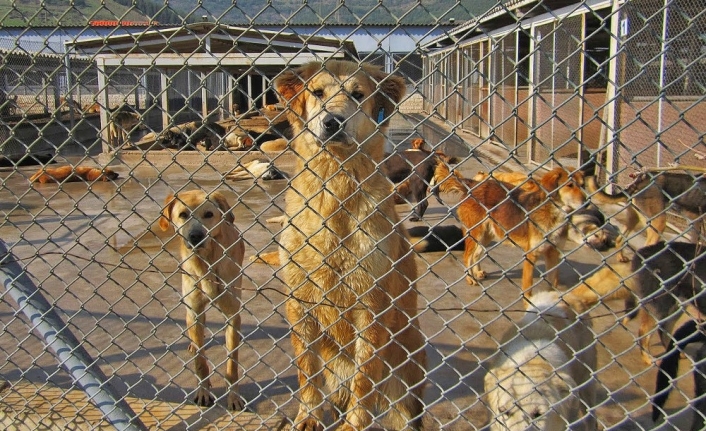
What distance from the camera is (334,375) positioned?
3383 millimetres

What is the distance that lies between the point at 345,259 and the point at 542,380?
3.90 ft

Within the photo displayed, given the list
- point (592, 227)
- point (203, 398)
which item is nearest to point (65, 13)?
point (203, 398)

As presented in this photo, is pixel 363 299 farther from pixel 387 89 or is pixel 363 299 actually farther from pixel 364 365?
pixel 387 89

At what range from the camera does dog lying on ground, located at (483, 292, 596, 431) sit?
2729 mm

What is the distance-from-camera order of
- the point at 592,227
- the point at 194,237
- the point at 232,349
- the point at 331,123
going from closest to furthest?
1. the point at 331,123
2. the point at 232,349
3. the point at 194,237
4. the point at 592,227

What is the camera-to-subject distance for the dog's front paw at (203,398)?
3770 mm

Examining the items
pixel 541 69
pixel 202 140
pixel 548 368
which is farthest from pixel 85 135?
pixel 548 368

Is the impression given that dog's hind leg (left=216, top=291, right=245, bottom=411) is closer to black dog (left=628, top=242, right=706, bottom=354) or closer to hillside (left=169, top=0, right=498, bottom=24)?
hillside (left=169, top=0, right=498, bottom=24)

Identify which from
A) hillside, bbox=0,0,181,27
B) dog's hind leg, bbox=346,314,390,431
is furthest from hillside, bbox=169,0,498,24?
dog's hind leg, bbox=346,314,390,431

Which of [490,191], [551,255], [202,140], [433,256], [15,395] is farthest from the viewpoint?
[202,140]

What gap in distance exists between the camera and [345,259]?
294 centimetres

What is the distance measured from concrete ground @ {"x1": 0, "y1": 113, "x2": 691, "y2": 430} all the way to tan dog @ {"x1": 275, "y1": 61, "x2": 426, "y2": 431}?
182 mm

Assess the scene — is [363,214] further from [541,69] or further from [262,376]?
[541,69]

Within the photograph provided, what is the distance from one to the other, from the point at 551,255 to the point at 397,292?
3343mm
